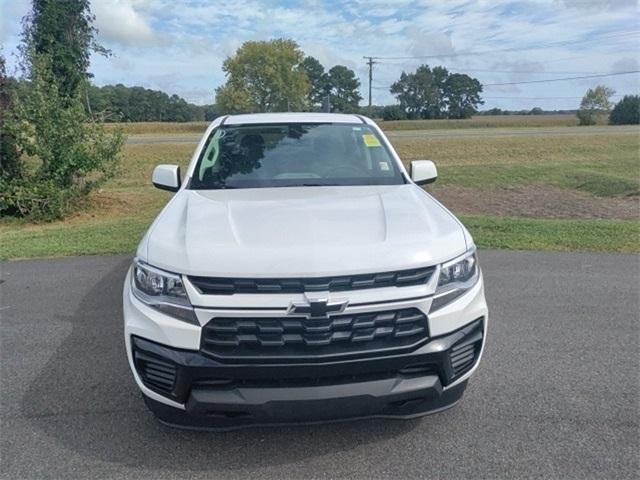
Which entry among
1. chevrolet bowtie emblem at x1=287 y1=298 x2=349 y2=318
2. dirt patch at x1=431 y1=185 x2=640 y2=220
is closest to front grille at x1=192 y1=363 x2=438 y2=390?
chevrolet bowtie emblem at x1=287 y1=298 x2=349 y2=318

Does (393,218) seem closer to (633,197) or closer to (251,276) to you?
(251,276)

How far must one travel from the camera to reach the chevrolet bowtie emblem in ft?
7.50

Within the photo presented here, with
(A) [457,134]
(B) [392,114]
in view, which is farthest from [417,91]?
(A) [457,134]

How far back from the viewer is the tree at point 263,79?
6869cm

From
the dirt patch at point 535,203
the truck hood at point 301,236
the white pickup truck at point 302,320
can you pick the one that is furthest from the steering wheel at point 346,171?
the dirt patch at point 535,203

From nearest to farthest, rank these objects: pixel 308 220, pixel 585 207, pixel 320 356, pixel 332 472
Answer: pixel 320 356 < pixel 332 472 < pixel 308 220 < pixel 585 207

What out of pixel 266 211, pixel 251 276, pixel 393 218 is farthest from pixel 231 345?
pixel 393 218

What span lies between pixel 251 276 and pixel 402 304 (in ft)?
2.28

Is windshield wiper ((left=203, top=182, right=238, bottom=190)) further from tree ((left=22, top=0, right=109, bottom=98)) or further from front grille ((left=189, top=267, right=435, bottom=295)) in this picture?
tree ((left=22, top=0, right=109, bottom=98))

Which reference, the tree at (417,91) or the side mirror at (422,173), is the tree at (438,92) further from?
the side mirror at (422,173)

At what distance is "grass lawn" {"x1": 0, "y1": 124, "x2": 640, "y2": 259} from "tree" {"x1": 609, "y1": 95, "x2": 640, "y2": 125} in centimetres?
2826

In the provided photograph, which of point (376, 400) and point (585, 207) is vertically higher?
point (376, 400)

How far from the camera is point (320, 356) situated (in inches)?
89.2

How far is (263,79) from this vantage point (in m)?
69.7
